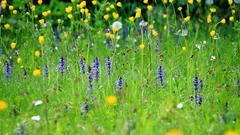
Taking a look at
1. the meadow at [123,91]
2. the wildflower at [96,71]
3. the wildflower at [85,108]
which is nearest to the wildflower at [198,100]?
the meadow at [123,91]

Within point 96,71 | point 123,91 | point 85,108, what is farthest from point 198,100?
point 96,71

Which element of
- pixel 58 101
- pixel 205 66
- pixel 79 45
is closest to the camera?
pixel 58 101

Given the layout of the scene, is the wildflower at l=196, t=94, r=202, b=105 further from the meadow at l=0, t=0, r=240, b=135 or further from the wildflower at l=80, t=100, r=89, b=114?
the wildflower at l=80, t=100, r=89, b=114

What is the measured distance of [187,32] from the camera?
5234mm

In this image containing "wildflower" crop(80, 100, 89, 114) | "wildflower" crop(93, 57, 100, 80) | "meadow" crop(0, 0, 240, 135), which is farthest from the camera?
"wildflower" crop(93, 57, 100, 80)

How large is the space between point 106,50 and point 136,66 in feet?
3.16

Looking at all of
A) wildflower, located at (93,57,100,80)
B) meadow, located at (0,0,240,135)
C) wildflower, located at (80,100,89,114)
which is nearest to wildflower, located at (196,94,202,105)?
meadow, located at (0,0,240,135)

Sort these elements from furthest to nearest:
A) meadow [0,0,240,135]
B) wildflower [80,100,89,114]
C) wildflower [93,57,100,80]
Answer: wildflower [93,57,100,80], wildflower [80,100,89,114], meadow [0,0,240,135]

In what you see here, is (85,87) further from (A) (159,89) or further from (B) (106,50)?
(B) (106,50)

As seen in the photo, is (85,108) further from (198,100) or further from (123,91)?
(198,100)

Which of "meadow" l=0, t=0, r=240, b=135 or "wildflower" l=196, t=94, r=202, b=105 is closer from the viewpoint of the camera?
"meadow" l=0, t=0, r=240, b=135

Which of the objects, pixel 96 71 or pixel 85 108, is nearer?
pixel 85 108

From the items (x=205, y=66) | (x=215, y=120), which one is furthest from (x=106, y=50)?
(x=215, y=120)

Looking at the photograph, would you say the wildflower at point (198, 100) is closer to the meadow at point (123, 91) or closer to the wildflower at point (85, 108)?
the meadow at point (123, 91)
